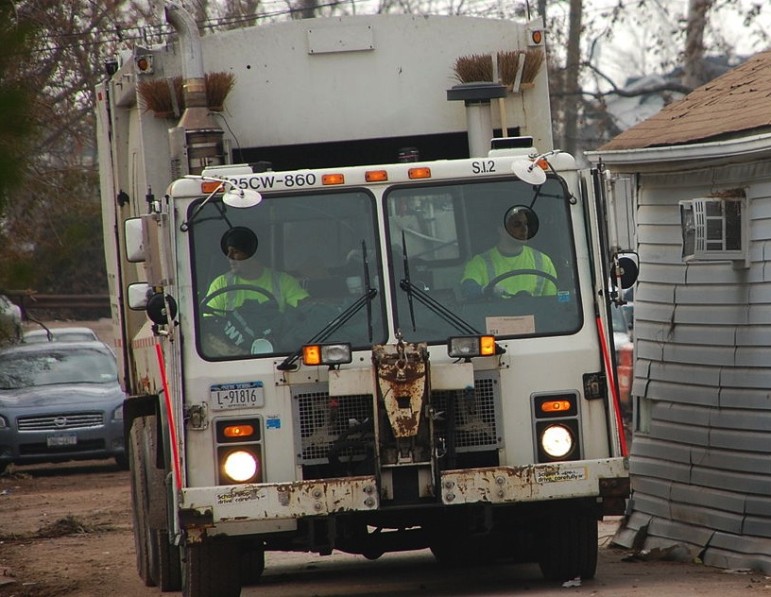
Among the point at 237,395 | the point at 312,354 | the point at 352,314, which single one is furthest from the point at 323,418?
the point at 352,314

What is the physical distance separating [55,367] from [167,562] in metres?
10.8

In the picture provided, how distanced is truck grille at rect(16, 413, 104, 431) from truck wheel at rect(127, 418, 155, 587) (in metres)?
8.29

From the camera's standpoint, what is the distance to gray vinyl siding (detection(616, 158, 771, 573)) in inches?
432

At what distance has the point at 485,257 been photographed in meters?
9.13

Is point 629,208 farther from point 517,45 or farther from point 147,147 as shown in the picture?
point 147,147

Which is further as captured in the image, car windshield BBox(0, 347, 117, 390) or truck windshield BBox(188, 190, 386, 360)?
car windshield BBox(0, 347, 117, 390)

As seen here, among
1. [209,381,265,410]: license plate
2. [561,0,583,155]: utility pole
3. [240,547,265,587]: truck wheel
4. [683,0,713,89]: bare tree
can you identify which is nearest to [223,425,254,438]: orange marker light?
[209,381,265,410]: license plate

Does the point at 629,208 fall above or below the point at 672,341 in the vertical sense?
above

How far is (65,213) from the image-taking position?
958 inches

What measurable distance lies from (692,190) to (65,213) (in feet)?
47.0

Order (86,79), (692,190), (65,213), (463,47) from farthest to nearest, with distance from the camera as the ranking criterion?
(65,213)
(86,79)
(692,190)
(463,47)

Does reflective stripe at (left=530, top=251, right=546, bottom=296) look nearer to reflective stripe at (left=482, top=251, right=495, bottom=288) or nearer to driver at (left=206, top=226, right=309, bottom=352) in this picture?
reflective stripe at (left=482, top=251, right=495, bottom=288)

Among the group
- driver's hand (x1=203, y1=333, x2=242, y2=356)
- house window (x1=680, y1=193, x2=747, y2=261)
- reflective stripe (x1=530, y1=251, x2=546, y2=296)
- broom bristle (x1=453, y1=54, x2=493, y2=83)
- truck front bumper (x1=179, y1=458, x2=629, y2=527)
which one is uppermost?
broom bristle (x1=453, y1=54, x2=493, y2=83)

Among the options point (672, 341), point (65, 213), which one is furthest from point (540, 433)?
point (65, 213)
